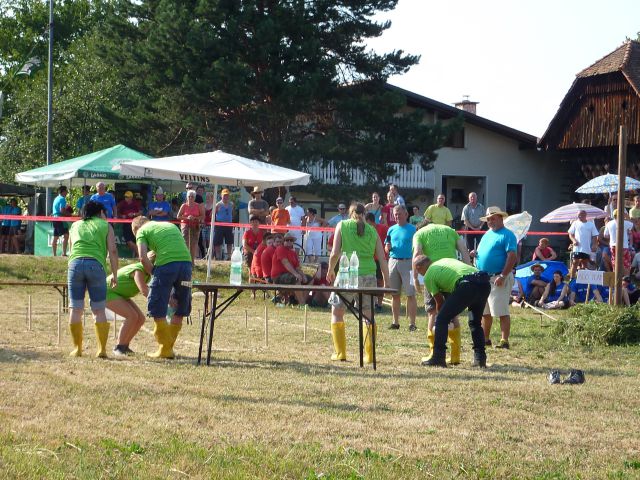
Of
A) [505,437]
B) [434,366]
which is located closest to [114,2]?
[434,366]

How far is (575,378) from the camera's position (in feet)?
34.5

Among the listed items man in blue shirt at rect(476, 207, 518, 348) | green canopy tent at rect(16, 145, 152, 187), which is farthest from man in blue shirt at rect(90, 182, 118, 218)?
man in blue shirt at rect(476, 207, 518, 348)

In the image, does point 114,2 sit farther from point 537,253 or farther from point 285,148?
point 537,253

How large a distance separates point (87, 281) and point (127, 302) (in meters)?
0.70

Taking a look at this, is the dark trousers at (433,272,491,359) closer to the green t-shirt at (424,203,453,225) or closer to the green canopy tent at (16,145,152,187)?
the green t-shirt at (424,203,453,225)

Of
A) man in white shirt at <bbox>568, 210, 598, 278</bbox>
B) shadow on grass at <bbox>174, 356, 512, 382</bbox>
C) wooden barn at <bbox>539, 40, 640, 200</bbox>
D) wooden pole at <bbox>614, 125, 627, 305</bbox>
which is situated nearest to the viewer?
shadow on grass at <bbox>174, 356, 512, 382</bbox>

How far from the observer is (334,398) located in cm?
916

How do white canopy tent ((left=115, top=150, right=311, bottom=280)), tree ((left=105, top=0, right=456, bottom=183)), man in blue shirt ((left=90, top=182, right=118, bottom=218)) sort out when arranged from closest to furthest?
white canopy tent ((left=115, top=150, right=311, bottom=280)) < man in blue shirt ((left=90, top=182, right=118, bottom=218)) < tree ((left=105, top=0, right=456, bottom=183))

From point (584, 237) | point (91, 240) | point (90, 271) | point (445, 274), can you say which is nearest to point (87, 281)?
point (90, 271)

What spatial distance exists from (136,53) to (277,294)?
14391 millimetres

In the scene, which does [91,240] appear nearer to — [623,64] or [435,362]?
[435,362]

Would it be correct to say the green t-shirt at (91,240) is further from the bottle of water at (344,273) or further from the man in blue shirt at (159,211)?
the man in blue shirt at (159,211)

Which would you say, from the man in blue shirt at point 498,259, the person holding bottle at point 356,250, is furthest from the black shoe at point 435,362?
the man in blue shirt at point 498,259

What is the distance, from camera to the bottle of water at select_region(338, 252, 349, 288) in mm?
11750
